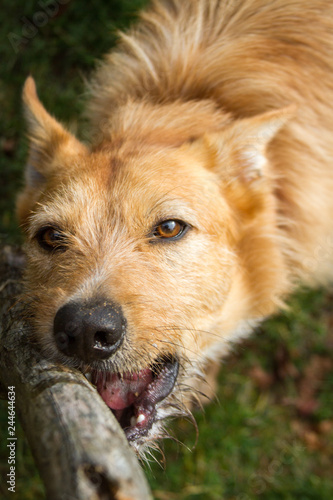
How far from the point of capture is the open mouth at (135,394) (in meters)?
2.68

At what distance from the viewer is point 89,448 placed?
1625 mm

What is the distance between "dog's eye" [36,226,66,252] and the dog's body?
0.01 m

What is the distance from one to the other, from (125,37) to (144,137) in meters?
1.05

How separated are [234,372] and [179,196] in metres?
3.29

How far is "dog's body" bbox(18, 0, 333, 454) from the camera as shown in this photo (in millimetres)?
2547

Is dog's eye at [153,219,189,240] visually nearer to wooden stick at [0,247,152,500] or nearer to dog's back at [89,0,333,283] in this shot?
dog's back at [89,0,333,283]

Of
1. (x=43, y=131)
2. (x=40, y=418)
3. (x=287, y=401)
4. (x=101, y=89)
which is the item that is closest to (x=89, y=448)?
(x=40, y=418)

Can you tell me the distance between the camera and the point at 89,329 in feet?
7.32

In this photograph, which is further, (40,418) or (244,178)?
(244,178)

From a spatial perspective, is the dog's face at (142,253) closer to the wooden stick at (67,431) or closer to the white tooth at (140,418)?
the white tooth at (140,418)

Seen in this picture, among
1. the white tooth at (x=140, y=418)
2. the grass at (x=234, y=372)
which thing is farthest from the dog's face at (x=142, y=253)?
the grass at (x=234, y=372)

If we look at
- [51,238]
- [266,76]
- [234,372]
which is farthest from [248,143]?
[234,372]

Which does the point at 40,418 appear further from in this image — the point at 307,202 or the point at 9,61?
the point at 9,61

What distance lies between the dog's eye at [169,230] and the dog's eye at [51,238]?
1.83ft
